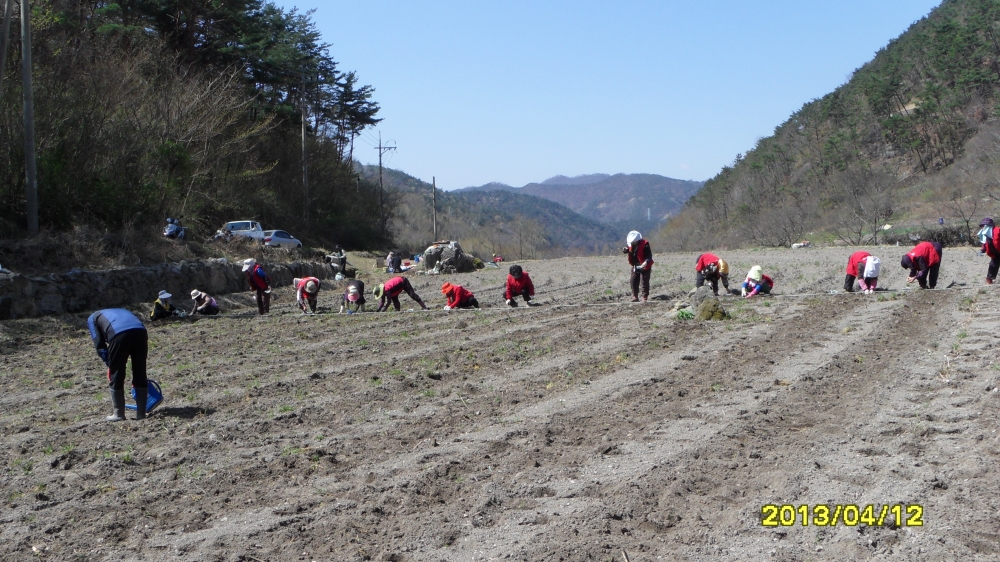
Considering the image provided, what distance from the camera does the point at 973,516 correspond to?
4.75m

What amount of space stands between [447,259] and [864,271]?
20.5 meters

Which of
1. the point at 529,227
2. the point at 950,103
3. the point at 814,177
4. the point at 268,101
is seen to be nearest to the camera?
the point at 268,101

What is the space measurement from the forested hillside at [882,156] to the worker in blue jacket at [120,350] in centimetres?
4330

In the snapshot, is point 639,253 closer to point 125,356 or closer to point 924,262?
point 924,262

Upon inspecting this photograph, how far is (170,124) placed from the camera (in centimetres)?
2853

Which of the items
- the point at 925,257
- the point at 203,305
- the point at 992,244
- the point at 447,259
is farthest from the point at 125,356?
the point at 447,259

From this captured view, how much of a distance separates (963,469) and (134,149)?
77.7 feet

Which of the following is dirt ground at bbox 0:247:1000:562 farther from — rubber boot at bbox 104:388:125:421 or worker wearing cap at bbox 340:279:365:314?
worker wearing cap at bbox 340:279:365:314

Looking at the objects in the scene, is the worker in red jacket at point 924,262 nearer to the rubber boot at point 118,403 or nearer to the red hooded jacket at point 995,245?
the red hooded jacket at point 995,245

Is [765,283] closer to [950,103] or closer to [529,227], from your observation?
[950,103]

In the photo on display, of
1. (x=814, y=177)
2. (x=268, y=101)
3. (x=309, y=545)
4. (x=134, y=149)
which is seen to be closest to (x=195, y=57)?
(x=268, y=101)

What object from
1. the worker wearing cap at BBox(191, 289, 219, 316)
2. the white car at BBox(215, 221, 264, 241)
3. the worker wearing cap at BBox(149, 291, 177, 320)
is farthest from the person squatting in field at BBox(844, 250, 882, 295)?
the white car at BBox(215, 221, 264, 241)

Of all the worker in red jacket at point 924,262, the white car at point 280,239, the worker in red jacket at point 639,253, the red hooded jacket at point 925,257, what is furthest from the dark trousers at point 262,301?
the white car at point 280,239

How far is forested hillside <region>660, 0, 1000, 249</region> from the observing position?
5484 cm
